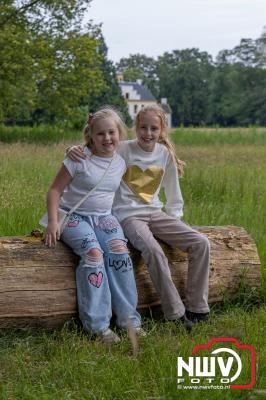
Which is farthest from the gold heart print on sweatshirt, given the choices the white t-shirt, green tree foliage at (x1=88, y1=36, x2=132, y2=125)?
green tree foliage at (x1=88, y1=36, x2=132, y2=125)

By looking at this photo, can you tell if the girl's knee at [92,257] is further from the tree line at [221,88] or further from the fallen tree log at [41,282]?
the tree line at [221,88]

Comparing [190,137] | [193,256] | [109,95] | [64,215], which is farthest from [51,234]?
[109,95]

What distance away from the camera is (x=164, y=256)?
445cm

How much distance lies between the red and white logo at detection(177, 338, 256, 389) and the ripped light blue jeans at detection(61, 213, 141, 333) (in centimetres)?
63

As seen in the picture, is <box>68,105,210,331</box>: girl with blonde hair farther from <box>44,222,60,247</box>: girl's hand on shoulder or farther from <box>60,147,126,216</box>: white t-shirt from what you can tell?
<box>44,222,60,247</box>: girl's hand on shoulder

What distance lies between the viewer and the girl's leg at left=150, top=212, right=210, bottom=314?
458 cm

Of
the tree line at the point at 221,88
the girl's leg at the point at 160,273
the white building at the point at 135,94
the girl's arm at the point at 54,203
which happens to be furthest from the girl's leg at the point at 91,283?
the white building at the point at 135,94

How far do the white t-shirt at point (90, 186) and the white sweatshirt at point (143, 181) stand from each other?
0.57 feet

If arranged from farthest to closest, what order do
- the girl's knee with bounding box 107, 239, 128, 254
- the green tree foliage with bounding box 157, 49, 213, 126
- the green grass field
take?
the green tree foliage with bounding box 157, 49, 213, 126 < the girl's knee with bounding box 107, 239, 128, 254 < the green grass field

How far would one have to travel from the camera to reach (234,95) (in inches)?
2815

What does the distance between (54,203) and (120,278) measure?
2.21 ft

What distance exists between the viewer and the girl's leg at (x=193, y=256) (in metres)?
4.58

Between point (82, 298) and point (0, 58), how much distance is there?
60.9 ft

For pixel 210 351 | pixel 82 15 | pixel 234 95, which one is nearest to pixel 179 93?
pixel 234 95
